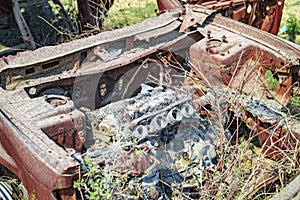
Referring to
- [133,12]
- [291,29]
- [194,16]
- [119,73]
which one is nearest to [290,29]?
[291,29]

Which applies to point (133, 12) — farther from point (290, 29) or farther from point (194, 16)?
point (194, 16)

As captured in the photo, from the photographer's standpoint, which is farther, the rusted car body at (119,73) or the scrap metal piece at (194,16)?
the scrap metal piece at (194,16)

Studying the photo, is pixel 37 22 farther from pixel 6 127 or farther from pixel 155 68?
pixel 6 127

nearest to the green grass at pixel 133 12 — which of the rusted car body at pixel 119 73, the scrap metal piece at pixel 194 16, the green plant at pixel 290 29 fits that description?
the green plant at pixel 290 29

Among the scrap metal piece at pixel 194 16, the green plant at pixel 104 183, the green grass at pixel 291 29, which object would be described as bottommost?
the green grass at pixel 291 29

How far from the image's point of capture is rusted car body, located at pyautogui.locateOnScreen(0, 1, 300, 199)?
3.04 meters

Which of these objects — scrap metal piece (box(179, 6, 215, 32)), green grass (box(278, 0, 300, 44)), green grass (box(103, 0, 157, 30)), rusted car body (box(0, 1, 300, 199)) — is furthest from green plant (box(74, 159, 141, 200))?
green grass (box(103, 0, 157, 30))

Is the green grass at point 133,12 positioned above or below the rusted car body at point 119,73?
below

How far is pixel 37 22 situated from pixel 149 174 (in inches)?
175

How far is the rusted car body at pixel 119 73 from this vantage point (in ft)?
9.97

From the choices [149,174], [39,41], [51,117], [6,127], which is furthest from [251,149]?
[39,41]

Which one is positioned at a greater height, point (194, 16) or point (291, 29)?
point (194, 16)

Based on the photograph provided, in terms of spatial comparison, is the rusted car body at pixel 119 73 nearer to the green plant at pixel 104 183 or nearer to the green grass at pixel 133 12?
the green plant at pixel 104 183

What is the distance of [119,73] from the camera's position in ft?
13.1
